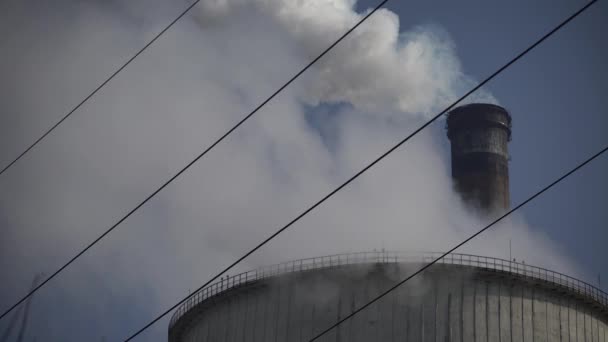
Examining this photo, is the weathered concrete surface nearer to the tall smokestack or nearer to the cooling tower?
the cooling tower

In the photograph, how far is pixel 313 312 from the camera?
1035 inches

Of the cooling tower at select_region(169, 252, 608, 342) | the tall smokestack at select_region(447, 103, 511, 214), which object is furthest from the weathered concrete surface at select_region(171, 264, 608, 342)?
the tall smokestack at select_region(447, 103, 511, 214)

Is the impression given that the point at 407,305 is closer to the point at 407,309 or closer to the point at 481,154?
the point at 407,309

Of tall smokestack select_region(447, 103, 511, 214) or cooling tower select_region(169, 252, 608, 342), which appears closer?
cooling tower select_region(169, 252, 608, 342)

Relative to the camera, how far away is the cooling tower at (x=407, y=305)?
25.7 meters

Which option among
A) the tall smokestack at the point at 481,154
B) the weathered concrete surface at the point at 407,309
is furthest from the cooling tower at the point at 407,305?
the tall smokestack at the point at 481,154

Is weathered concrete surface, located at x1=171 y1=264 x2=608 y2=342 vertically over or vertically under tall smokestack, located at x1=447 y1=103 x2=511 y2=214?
under

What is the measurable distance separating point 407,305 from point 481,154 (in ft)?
58.5

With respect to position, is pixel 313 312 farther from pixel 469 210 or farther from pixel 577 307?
pixel 469 210

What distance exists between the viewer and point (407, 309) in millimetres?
25797

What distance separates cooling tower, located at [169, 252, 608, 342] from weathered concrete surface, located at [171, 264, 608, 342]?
0.09ft

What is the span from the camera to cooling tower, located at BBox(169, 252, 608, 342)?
25688 mm

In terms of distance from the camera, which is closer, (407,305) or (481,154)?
(407,305)

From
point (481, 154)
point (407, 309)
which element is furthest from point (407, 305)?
point (481, 154)
